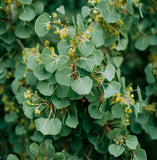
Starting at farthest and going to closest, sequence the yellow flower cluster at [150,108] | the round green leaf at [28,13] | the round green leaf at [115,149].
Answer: the yellow flower cluster at [150,108]
the round green leaf at [28,13]
the round green leaf at [115,149]

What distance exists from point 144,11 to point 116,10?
20.4 inches

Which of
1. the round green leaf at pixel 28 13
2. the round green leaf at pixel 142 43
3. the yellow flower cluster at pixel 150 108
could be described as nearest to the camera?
the round green leaf at pixel 28 13

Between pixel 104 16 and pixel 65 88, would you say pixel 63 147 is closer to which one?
pixel 65 88

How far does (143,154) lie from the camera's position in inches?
47.8

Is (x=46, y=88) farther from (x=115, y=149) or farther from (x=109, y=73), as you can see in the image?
(x=115, y=149)

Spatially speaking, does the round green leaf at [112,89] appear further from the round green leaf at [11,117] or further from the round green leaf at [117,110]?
the round green leaf at [11,117]

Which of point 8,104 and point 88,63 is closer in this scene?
point 88,63

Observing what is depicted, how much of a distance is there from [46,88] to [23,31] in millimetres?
447

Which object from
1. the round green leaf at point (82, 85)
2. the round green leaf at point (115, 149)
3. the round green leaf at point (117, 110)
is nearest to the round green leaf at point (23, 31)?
the round green leaf at point (82, 85)

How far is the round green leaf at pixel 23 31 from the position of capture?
1.41 m

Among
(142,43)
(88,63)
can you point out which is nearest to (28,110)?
(88,63)

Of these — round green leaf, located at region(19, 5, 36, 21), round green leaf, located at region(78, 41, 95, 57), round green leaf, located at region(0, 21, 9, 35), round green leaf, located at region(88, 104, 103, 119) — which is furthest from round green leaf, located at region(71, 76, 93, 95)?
round green leaf, located at region(0, 21, 9, 35)

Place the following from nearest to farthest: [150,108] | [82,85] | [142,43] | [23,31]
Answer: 1. [82,85]
2. [23,31]
3. [150,108]
4. [142,43]

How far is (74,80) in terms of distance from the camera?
110 centimetres
